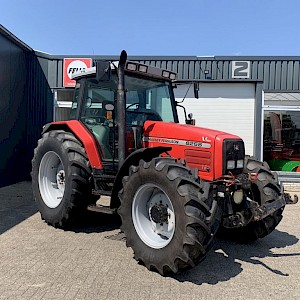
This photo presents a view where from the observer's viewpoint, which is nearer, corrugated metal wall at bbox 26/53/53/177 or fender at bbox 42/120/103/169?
fender at bbox 42/120/103/169

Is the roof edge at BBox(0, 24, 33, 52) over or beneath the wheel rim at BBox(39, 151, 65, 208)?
over

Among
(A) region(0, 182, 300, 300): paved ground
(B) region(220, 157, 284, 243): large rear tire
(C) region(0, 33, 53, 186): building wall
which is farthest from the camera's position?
(C) region(0, 33, 53, 186): building wall

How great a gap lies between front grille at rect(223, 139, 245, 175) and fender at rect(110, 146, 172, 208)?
0.73m

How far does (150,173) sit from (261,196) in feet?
5.48

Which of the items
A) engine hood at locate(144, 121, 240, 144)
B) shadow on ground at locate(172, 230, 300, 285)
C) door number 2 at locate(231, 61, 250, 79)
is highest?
door number 2 at locate(231, 61, 250, 79)

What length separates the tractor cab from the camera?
5.18m

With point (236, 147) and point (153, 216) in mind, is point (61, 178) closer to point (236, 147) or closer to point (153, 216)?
point (153, 216)

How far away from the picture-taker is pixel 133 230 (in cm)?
428

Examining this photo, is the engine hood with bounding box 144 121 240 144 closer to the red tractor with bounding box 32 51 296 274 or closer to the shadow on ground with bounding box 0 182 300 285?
the red tractor with bounding box 32 51 296 274

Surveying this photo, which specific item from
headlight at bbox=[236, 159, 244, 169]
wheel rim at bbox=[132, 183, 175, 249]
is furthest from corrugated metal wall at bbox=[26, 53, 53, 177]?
headlight at bbox=[236, 159, 244, 169]

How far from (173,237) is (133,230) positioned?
2.10 ft

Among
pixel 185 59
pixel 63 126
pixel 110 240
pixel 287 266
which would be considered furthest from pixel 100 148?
pixel 185 59

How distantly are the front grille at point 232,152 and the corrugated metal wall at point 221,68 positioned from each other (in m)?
7.23

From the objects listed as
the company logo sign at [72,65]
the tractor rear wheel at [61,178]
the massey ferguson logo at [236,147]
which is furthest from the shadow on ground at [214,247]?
the company logo sign at [72,65]
